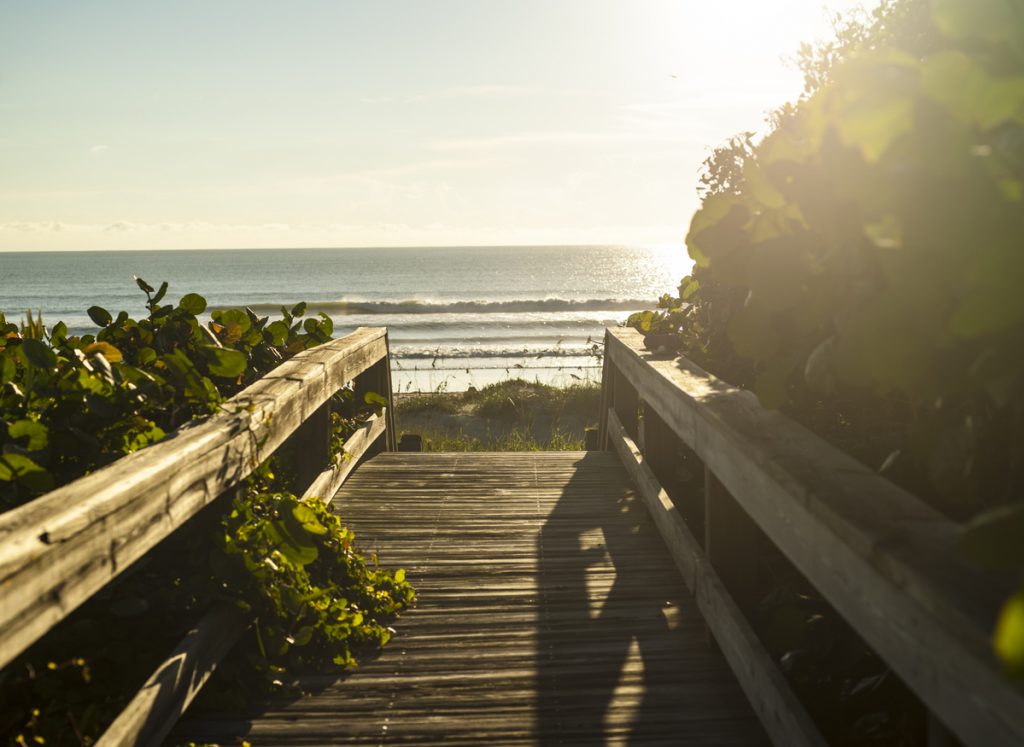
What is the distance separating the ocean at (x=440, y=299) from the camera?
24.4 meters

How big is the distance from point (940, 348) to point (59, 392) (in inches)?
100

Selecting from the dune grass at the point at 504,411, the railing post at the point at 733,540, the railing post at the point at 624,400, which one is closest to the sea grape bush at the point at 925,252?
the railing post at the point at 733,540

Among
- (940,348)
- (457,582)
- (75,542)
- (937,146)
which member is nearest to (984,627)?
(940,348)

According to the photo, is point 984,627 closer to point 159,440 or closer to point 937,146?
point 937,146

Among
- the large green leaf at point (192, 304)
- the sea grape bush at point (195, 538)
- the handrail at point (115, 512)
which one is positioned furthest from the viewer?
the large green leaf at point (192, 304)

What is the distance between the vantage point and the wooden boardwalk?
272 cm

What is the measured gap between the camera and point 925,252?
138cm

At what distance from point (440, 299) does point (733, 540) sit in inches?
1913

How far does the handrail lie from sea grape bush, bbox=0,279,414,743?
19 cm

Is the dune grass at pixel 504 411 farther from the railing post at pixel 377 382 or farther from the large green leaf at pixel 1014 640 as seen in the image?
the large green leaf at pixel 1014 640

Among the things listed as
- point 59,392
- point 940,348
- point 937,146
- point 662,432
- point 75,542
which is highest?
point 937,146

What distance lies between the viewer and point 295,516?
304 cm

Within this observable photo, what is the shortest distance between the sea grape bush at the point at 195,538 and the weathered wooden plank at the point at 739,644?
1192 mm

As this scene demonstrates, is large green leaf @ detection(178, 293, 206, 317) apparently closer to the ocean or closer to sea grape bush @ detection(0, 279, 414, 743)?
sea grape bush @ detection(0, 279, 414, 743)
